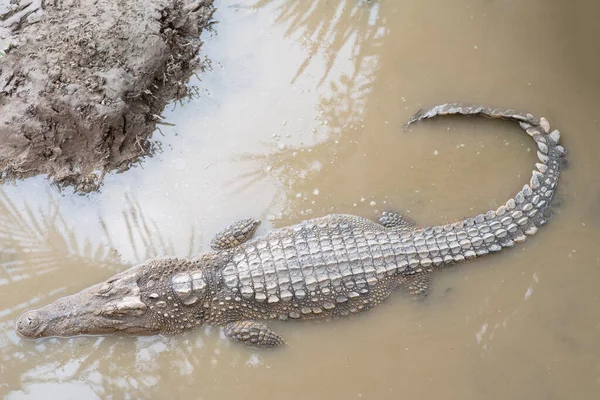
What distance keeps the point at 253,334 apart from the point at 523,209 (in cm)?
248

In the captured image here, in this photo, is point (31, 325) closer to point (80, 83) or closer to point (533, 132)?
point (80, 83)

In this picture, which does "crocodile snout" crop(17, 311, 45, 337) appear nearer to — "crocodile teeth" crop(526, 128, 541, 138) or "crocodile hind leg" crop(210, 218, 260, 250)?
"crocodile hind leg" crop(210, 218, 260, 250)

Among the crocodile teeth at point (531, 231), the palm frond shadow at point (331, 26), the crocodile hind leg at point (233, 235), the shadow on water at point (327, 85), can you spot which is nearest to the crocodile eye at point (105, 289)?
the crocodile hind leg at point (233, 235)

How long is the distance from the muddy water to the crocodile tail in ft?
0.66

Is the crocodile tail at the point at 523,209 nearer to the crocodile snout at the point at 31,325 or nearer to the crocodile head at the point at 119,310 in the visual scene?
the crocodile head at the point at 119,310

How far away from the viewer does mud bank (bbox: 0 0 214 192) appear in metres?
4.07

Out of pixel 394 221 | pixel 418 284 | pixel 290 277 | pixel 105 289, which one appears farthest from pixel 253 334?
pixel 394 221

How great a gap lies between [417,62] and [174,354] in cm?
347

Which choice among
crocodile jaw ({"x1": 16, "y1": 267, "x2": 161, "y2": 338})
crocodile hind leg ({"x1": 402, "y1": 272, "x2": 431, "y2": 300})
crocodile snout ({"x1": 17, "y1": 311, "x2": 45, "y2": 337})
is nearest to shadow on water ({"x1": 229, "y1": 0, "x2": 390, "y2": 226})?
crocodile hind leg ({"x1": 402, "y1": 272, "x2": 431, "y2": 300})

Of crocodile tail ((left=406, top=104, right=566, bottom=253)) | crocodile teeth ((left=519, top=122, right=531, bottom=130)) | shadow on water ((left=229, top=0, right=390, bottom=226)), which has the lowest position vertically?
crocodile tail ((left=406, top=104, right=566, bottom=253))

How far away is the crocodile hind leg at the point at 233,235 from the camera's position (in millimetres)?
4164

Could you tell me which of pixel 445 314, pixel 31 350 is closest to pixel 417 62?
pixel 445 314

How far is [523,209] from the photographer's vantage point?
13.2ft

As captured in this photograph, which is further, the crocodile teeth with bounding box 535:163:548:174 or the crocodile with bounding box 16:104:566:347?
the crocodile teeth with bounding box 535:163:548:174
